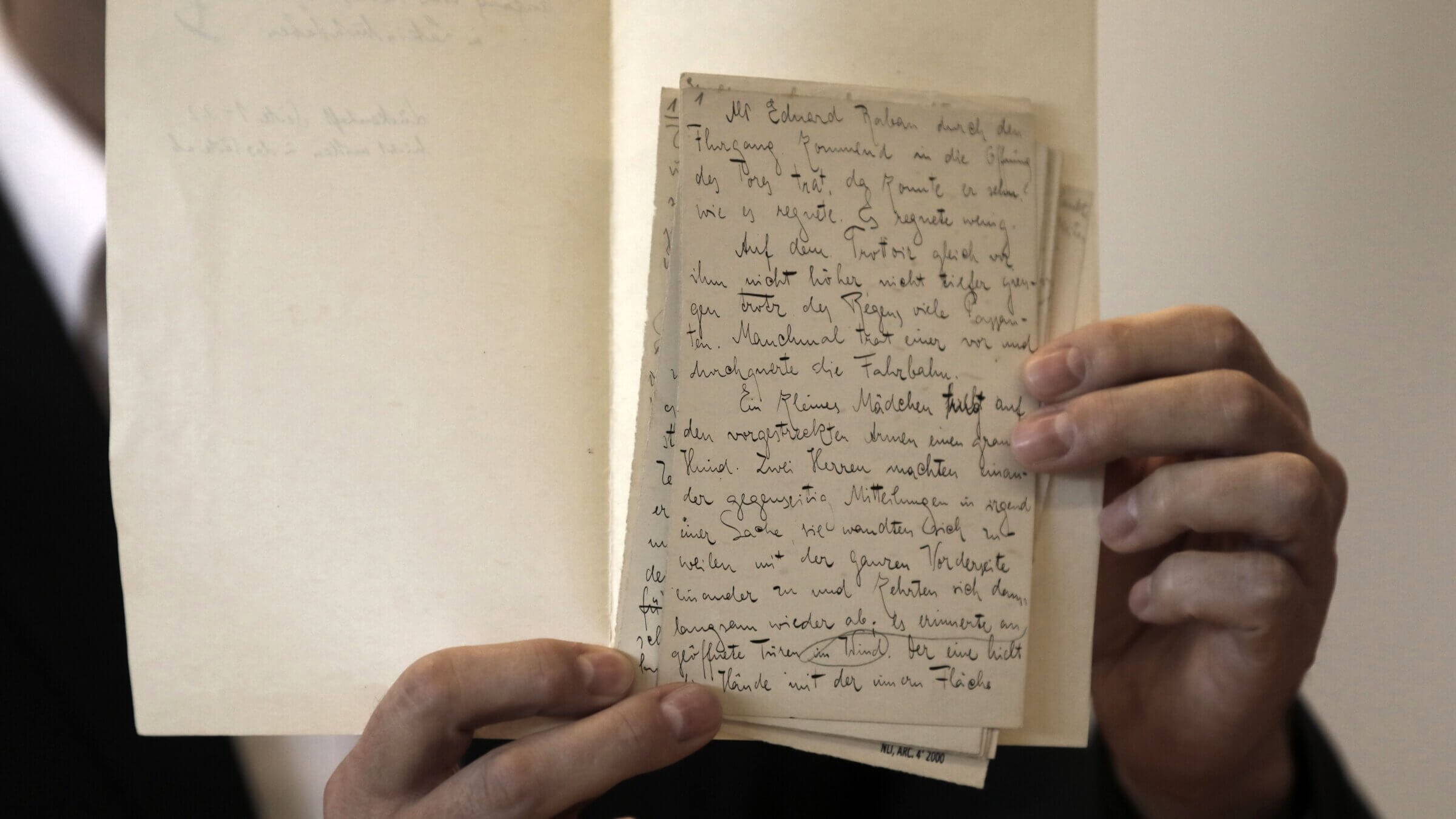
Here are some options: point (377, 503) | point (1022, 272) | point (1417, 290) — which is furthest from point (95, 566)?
point (1417, 290)

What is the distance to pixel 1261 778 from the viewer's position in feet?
2.31

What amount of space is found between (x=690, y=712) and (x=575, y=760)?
82mm

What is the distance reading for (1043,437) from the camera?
1.70 ft

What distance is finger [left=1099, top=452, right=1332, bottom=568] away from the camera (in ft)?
1.65

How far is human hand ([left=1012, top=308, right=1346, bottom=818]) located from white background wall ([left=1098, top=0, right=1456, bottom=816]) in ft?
1.27

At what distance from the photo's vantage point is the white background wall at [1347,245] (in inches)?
33.3

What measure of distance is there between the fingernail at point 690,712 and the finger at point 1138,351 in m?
0.33

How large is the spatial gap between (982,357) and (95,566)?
0.92 metres

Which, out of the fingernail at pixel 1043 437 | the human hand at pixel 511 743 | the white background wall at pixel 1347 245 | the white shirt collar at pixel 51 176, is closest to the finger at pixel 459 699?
the human hand at pixel 511 743

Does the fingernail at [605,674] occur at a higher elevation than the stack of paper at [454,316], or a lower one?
lower

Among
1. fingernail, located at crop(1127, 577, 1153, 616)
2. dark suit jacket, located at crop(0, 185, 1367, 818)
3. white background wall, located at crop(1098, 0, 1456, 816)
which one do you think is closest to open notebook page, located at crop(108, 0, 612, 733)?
dark suit jacket, located at crop(0, 185, 1367, 818)

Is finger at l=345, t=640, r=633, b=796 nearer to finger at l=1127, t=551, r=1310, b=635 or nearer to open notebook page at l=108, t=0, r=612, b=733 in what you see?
open notebook page at l=108, t=0, r=612, b=733

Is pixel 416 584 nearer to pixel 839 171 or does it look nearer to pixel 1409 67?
pixel 839 171

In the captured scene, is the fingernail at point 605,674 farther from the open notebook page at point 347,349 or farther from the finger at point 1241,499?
the finger at point 1241,499
